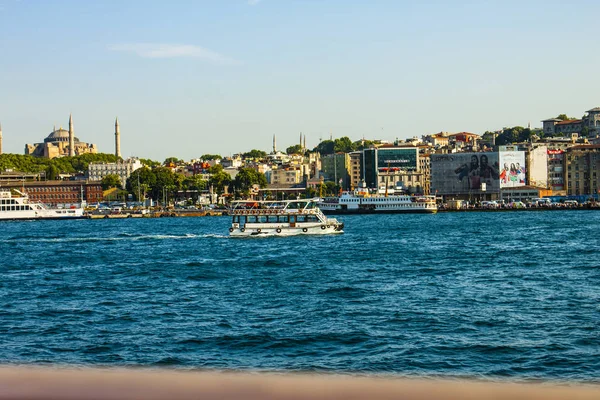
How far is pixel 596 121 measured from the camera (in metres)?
121

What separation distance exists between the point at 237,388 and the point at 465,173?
8929cm

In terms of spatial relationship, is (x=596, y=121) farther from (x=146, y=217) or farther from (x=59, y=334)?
(x=59, y=334)

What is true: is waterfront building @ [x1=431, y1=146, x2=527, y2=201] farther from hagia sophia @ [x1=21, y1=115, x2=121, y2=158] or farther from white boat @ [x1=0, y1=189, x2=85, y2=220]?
hagia sophia @ [x1=21, y1=115, x2=121, y2=158]

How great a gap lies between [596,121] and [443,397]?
420 feet

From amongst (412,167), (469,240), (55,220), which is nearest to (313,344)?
(469,240)

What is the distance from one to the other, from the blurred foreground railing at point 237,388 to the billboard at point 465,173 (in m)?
87.3

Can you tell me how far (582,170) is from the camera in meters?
86.4

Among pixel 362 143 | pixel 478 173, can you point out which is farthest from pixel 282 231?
pixel 362 143

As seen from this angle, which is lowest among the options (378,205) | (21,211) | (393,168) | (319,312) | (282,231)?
(319,312)

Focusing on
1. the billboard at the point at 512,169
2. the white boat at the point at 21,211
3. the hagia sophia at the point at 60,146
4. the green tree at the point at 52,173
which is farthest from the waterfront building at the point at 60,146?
the billboard at the point at 512,169

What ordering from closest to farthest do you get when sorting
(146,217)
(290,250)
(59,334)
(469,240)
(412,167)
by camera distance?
(59,334) → (290,250) → (469,240) → (146,217) → (412,167)

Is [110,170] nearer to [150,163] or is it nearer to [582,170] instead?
[150,163]

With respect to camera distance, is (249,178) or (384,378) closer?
(384,378)

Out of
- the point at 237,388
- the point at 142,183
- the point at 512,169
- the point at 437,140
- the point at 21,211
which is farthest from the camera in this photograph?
the point at 437,140
